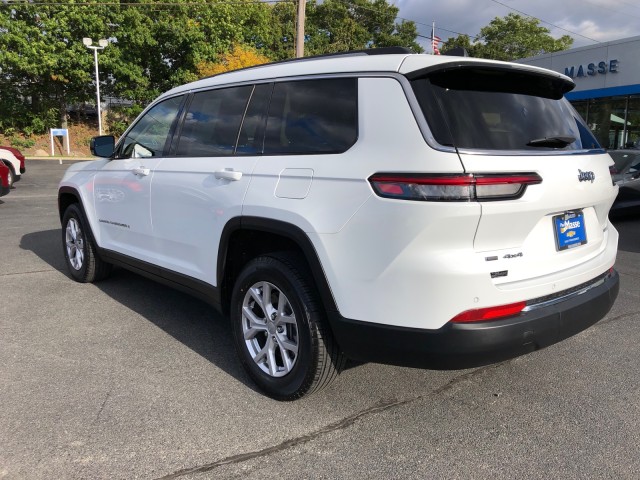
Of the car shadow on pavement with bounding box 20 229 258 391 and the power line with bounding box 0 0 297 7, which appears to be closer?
the car shadow on pavement with bounding box 20 229 258 391

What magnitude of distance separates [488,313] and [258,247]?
1492mm

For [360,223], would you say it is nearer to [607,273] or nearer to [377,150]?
[377,150]

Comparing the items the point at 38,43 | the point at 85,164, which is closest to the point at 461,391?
the point at 85,164

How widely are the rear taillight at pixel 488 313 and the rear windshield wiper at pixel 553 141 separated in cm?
84

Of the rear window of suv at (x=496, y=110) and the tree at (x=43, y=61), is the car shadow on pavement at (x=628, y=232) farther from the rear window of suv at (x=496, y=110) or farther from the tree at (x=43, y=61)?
the tree at (x=43, y=61)

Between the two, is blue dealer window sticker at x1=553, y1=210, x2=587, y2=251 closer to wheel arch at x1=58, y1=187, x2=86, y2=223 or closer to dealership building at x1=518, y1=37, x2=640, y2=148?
wheel arch at x1=58, y1=187, x2=86, y2=223

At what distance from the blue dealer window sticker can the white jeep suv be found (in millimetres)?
13

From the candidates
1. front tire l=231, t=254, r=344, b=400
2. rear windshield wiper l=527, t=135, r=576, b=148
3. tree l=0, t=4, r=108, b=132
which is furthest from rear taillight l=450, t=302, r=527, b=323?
tree l=0, t=4, r=108, b=132

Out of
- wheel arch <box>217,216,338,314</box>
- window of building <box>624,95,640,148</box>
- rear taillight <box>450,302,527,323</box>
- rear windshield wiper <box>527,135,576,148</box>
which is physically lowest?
rear taillight <box>450,302,527,323</box>

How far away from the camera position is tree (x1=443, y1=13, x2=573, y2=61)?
51094 mm

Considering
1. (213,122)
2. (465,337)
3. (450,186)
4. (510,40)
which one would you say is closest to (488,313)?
(465,337)

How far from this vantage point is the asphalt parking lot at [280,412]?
2.50 metres

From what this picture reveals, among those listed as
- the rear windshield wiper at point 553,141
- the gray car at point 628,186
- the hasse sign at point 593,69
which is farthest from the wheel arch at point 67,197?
the hasse sign at point 593,69

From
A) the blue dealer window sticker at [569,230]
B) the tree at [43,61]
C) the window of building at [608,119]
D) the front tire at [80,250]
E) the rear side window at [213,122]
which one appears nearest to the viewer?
the blue dealer window sticker at [569,230]
